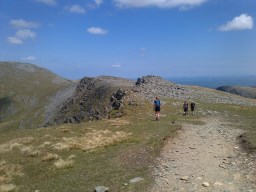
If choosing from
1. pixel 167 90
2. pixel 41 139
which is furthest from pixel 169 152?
pixel 167 90

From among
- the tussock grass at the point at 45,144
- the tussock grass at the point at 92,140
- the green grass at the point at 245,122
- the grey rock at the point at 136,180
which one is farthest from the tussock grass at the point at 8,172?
the green grass at the point at 245,122

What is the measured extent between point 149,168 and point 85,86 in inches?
4844

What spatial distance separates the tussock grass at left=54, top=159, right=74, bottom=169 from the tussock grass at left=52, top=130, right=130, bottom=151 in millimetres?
3839

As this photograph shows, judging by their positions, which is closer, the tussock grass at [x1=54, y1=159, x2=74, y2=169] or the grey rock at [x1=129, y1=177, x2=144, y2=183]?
the grey rock at [x1=129, y1=177, x2=144, y2=183]

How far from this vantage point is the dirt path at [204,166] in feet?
63.0

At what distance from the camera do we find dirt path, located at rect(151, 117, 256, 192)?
63.0ft

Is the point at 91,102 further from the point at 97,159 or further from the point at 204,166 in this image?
the point at 204,166

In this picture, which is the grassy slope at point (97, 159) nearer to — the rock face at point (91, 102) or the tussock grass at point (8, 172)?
the tussock grass at point (8, 172)

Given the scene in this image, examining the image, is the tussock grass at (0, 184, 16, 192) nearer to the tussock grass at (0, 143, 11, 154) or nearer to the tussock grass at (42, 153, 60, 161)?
the tussock grass at (42, 153, 60, 161)

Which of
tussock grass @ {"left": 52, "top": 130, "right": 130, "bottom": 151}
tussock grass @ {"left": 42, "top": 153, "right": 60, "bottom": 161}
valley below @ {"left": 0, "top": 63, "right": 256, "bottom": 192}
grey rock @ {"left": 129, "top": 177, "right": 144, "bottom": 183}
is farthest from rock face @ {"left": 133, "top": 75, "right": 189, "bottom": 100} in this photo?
grey rock @ {"left": 129, "top": 177, "right": 144, "bottom": 183}

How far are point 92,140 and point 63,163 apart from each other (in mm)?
8285

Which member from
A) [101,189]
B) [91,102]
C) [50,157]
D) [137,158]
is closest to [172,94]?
[91,102]

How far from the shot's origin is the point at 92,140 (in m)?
33.9

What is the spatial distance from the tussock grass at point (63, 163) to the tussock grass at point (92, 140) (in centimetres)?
384
